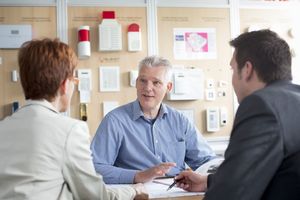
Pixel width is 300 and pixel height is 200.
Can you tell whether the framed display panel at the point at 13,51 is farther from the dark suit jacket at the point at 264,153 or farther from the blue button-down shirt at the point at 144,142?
the dark suit jacket at the point at 264,153

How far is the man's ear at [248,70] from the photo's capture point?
1142 millimetres

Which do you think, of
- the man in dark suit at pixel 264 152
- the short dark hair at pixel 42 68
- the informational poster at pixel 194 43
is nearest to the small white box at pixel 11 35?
the informational poster at pixel 194 43

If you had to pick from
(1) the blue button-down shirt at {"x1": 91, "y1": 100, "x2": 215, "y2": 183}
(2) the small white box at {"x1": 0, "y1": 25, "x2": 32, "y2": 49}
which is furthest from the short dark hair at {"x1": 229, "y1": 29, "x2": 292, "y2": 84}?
(2) the small white box at {"x1": 0, "y1": 25, "x2": 32, "y2": 49}

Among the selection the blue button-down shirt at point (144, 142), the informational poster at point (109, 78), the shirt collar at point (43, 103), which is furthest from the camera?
the informational poster at point (109, 78)

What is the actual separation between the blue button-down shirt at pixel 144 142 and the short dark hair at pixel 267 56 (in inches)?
36.2

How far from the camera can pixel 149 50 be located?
318 centimetres

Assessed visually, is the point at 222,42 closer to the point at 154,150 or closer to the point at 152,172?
the point at 154,150

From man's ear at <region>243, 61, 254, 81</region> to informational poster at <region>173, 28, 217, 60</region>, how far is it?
209 cm

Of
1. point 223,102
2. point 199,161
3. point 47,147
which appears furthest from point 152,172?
point 223,102

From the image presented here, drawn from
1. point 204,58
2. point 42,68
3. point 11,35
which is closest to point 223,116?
point 204,58

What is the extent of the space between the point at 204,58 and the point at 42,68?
7.41 feet

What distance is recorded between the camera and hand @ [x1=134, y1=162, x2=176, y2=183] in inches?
63.4

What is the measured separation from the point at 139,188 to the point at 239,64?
60 centimetres

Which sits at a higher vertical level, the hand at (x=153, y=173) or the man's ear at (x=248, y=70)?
the man's ear at (x=248, y=70)
